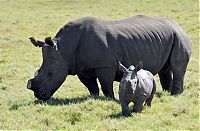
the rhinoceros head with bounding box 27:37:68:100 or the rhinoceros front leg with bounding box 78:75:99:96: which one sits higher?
the rhinoceros head with bounding box 27:37:68:100

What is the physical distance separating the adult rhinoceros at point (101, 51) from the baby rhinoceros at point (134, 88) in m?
1.28

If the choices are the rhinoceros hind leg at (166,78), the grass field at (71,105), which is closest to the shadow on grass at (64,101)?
the grass field at (71,105)

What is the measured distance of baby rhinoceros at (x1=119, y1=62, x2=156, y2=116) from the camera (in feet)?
31.4

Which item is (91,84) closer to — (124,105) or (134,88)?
(124,105)

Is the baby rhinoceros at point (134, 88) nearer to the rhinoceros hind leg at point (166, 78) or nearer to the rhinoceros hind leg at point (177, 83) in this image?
the rhinoceros hind leg at point (177, 83)

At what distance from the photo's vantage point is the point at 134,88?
9.60m

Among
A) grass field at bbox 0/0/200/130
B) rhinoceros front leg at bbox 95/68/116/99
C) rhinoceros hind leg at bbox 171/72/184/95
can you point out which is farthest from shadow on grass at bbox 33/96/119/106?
rhinoceros hind leg at bbox 171/72/184/95

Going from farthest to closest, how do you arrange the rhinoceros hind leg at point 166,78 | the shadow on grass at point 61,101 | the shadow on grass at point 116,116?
1. the rhinoceros hind leg at point 166,78
2. the shadow on grass at point 61,101
3. the shadow on grass at point 116,116

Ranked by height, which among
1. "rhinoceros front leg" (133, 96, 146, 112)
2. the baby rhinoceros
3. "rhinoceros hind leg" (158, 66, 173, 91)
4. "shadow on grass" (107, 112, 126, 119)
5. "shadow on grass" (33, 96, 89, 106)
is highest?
the baby rhinoceros

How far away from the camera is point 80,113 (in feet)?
32.6

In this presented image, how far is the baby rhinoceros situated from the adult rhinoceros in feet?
4.21

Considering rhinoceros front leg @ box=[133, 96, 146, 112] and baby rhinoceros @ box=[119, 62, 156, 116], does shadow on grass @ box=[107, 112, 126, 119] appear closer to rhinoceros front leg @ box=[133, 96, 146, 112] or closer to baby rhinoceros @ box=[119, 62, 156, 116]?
baby rhinoceros @ box=[119, 62, 156, 116]

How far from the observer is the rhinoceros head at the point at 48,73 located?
11.2 meters

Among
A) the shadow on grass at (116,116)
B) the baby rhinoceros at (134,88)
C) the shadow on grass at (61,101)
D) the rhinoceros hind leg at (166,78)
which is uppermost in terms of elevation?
→ the baby rhinoceros at (134,88)
